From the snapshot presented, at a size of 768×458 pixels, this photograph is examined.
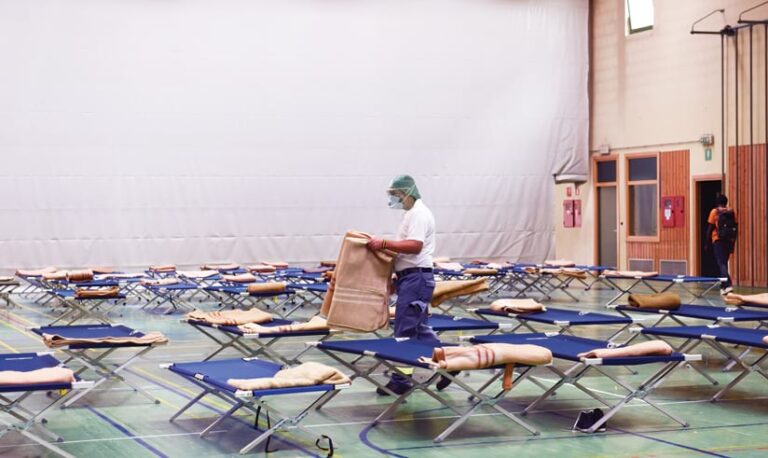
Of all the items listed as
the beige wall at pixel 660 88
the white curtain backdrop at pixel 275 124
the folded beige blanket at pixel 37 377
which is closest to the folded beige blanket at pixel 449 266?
the white curtain backdrop at pixel 275 124

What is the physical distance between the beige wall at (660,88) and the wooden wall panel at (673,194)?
6.8 inches

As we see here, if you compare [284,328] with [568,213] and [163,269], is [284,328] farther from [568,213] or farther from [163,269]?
[568,213]

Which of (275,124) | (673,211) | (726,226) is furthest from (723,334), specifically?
(275,124)

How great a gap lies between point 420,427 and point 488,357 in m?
0.65

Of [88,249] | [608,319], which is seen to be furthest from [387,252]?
[88,249]

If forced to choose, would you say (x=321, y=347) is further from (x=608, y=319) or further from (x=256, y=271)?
(x=256, y=271)

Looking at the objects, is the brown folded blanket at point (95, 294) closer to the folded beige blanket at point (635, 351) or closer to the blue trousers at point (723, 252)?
the folded beige blanket at point (635, 351)

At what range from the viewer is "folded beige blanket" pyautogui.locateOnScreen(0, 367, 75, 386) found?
5.55 meters

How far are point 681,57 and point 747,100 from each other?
200 centimetres

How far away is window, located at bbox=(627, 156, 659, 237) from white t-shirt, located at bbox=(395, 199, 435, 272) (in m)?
14.1

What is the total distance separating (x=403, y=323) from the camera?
750 centimetres

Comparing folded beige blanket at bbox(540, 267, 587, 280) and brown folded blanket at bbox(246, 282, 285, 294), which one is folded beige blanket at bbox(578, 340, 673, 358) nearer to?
brown folded blanket at bbox(246, 282, 285, 294)

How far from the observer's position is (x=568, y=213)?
76.8 feet

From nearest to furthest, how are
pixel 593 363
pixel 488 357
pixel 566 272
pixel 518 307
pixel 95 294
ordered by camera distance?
1. pixel 488 357
2. pixel 593 363
3. pixel 518 307
4. pixel 95 294
5. pixel 566 272
